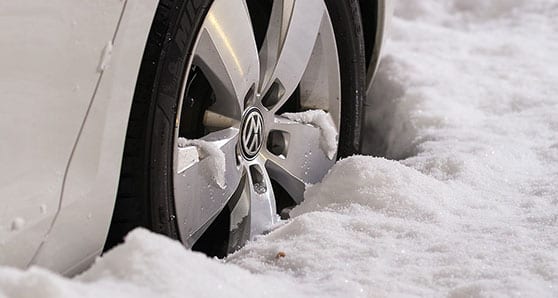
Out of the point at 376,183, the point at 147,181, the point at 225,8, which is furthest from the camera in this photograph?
the point at 376,183

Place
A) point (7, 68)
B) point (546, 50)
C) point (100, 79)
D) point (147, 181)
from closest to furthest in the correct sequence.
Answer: point (7, 68)
point (100, 79)
point (147, 181)
point (546, 50)

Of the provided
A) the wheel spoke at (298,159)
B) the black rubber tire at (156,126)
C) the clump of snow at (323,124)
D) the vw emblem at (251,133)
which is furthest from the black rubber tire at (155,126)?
the clump of snow at (323,124)

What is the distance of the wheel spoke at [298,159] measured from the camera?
2.60 meters

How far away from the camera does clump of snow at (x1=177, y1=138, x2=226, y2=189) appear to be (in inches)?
86.7

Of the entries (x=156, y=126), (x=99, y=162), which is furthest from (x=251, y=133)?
(x=99, y=162)

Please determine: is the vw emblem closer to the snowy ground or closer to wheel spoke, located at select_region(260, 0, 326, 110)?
wheel spoke, located at select_region(260, 0, 326, 110)

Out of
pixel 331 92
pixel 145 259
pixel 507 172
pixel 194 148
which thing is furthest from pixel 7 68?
pixel 507 172

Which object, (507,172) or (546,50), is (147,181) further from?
(546,50)

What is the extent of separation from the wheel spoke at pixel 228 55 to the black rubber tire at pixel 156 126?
0.08 m

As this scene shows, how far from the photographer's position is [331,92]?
2773 mm

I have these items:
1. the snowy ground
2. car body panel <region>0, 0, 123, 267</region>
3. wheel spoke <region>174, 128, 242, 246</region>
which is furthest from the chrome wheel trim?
car body panel <region>0, 0, 123, 267</region>

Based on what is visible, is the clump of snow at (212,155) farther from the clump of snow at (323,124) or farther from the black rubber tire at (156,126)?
the clump of snow at (323,124)

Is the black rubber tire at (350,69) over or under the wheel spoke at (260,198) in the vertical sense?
over

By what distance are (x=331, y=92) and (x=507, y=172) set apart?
607 mm
